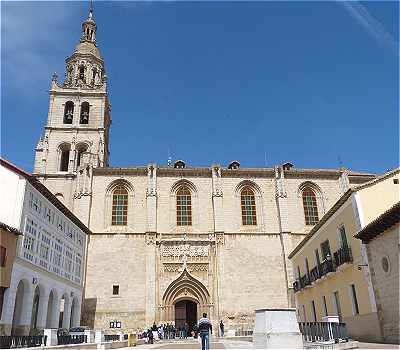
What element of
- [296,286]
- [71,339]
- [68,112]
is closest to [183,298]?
[296,286]

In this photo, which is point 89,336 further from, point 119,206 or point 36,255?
point 119,206

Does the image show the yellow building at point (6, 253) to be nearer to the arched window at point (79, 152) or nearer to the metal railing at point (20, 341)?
the metal railing at point (20, 341)

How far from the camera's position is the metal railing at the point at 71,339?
51.6 ft

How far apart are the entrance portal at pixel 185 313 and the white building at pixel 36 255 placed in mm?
9129

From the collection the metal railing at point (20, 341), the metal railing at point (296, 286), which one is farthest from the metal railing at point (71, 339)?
the metal railing at point (296, 286)

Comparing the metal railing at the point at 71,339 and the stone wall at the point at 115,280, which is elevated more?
the stone wall at the point at 115,280

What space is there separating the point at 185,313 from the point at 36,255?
1626cm

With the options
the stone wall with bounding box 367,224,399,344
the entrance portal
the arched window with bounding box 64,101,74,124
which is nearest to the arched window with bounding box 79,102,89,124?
the arched window with bounding box 64,101,74,124

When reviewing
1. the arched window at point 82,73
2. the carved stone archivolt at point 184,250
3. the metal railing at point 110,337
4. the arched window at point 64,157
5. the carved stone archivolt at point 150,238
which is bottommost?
the metal railing at point 110,337

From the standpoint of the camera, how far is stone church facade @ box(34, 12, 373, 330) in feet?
98.1

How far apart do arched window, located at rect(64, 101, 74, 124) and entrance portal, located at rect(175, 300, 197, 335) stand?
836 inches

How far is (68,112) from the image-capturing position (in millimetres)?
39500

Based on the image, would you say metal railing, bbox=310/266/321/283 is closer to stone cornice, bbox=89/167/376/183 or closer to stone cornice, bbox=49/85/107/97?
stone cornice, bbox=89/167/376/183

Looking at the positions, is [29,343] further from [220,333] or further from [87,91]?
[87,91]
